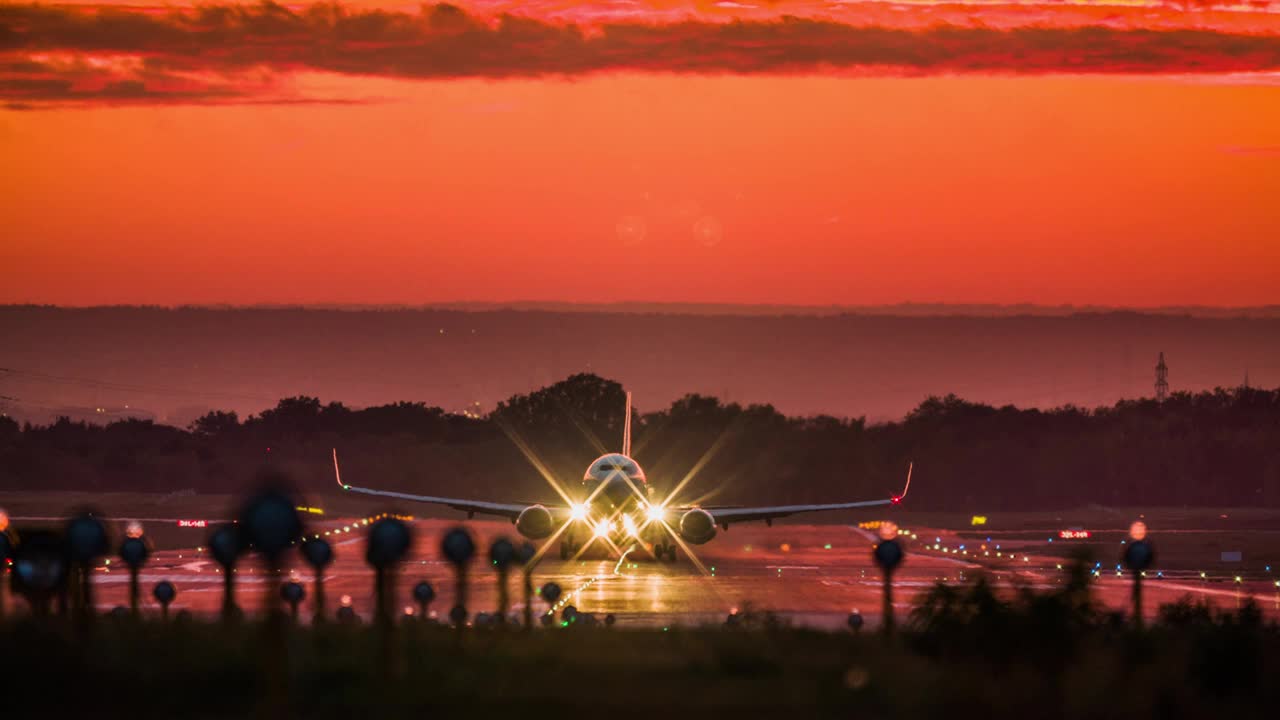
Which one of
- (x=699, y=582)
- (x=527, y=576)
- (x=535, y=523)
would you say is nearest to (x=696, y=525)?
(x=535, y=523)

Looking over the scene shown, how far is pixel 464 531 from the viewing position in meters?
25.8

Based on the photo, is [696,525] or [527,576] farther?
[696,525]

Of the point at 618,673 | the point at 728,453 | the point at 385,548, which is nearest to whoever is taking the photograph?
the point at 618,673

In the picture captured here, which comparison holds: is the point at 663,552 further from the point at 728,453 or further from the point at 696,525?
the point at 728,453

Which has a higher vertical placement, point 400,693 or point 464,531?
point 464,531

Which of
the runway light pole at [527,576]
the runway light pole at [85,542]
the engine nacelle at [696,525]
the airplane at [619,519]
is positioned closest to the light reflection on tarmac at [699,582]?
the airplane at [619,519]

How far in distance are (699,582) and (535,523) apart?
11538mm

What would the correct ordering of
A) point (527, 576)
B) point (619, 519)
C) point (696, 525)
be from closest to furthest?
point (527, 576) < point (696, 525) < point (619, 519)

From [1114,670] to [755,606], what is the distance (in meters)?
21.8

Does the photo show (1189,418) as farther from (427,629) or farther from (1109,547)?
(427,629)

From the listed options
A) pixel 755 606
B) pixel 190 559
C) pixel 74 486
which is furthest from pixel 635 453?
pixel 755 606

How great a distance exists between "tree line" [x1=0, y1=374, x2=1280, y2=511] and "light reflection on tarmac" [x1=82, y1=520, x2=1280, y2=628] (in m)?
53.9

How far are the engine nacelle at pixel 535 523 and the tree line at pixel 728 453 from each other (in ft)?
190

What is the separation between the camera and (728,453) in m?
148
